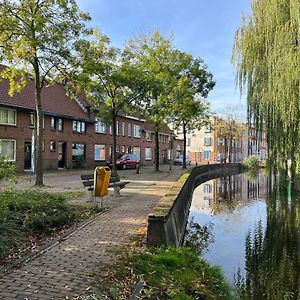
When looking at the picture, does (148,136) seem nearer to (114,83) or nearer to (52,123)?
(52,123)

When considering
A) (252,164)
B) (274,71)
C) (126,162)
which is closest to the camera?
(274,71)

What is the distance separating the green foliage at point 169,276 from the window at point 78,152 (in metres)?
30.7

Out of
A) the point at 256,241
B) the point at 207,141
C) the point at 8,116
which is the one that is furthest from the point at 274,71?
the point at 207,141

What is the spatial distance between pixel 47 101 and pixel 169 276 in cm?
3038

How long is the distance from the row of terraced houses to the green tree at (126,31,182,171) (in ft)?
17.0

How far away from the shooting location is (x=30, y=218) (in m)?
8.08

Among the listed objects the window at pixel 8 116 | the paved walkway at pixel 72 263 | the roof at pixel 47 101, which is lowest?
the paved walkway at pixel 72 263

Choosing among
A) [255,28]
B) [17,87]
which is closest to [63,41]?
[17,87]

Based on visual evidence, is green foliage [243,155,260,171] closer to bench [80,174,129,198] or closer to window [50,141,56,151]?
window [50,141,56,151]

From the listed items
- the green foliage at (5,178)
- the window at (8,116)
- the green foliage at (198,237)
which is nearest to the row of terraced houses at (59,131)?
the window at (8,116)

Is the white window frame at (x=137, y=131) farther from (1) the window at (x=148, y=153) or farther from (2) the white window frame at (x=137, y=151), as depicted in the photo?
(1) the window at (x=148, y=153)

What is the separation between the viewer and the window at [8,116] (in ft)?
92.1

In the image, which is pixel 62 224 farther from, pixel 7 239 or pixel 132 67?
pixel 132 67

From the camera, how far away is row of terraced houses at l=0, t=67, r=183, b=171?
28.9 metres
